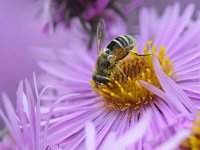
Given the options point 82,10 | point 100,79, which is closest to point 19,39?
point 82,10

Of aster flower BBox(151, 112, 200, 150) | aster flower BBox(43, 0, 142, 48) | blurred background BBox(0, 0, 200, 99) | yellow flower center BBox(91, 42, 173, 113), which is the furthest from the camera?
blurred background BBox(0, 0, 200, 99)

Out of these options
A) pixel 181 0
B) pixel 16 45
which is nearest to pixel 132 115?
pixel 181 0

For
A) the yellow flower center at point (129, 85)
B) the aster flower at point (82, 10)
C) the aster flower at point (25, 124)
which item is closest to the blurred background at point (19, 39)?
the aster flower at point (82, 10)

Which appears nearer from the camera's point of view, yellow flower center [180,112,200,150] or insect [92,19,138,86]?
yellow flower center [180,112,200,150]

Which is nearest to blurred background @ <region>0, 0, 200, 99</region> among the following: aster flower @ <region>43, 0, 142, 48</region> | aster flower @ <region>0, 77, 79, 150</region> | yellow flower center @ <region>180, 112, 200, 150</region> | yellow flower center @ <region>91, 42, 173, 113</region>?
aster flower @ <region>43, 0, 142, 48</region>

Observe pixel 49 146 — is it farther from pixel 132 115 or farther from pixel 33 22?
pixel 33 22

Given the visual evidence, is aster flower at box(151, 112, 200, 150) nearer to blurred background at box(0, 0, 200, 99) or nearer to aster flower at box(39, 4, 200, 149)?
aster flower at box(39, 4, 200, 149)

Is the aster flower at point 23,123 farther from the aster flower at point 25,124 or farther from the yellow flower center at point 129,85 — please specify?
the yellow flower center at point 129,85
